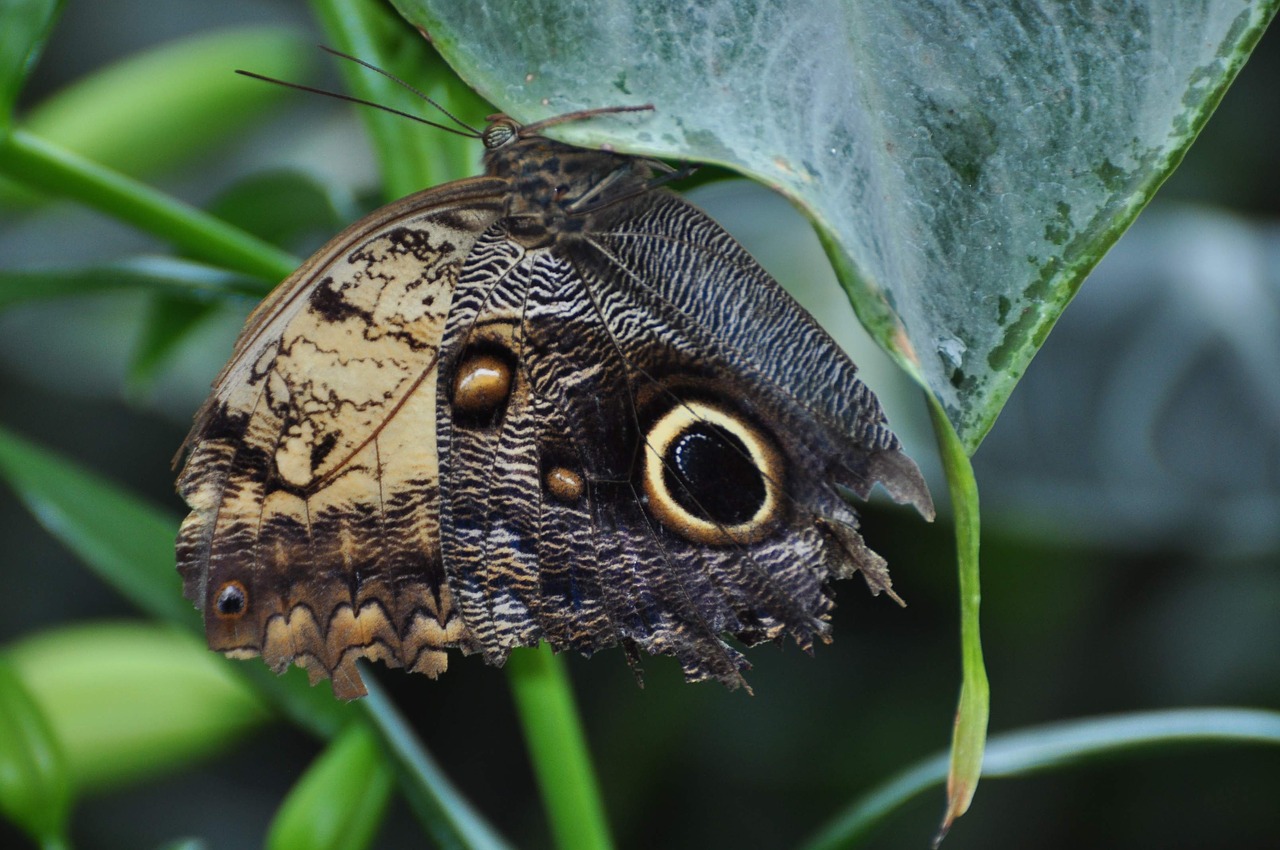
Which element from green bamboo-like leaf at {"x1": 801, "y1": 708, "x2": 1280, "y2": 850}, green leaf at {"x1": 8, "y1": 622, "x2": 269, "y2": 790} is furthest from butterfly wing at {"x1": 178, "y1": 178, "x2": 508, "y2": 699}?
green leaf at {"x1": 8, "y1": 622, "x2": 269, "y2": 790}

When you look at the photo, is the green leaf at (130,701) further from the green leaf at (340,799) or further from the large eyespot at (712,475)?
the large eyespot at (712,475)

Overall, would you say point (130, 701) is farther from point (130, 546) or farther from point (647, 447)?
point (647, 447)

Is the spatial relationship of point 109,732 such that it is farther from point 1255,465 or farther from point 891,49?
point 1255,465

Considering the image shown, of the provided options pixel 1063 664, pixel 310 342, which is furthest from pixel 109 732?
pixel 1063 664

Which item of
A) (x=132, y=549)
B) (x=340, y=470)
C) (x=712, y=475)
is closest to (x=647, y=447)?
(x=712, y=475)

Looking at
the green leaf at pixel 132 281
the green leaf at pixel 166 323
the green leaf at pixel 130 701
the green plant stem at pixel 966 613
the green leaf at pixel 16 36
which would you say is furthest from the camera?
the green leaf at pixel 130 701

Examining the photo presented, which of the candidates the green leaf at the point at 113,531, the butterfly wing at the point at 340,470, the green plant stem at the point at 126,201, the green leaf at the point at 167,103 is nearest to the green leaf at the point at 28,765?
the green leaf at the point at 113,531
